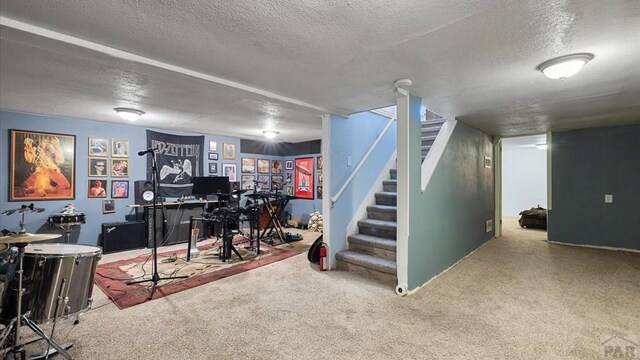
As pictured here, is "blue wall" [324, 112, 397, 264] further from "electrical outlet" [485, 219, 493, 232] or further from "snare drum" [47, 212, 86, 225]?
"snare drum" [47, 212, 86, 225]

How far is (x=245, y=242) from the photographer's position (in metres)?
5.11

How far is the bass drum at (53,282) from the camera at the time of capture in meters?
1.83

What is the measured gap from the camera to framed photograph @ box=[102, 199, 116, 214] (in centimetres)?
460

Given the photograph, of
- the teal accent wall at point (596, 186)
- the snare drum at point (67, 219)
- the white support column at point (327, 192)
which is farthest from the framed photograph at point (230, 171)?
the teal accent wall at point (596, 186)

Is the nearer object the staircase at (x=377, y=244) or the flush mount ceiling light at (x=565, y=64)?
the flush mount ceiling light at (x=565, y=64)

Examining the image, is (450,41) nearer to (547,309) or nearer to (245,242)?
(547,309)

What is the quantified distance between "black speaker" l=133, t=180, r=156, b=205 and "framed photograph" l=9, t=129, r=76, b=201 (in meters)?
0.83

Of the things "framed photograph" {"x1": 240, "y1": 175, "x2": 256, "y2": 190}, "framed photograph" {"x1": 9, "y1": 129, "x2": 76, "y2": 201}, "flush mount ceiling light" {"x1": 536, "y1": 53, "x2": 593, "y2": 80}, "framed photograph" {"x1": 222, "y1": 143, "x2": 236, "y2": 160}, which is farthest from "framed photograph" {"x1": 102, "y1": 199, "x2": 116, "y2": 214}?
"flush mount ceiling light" {"x1": 536, "y1": 53, "x2": 593, "y2": 80}

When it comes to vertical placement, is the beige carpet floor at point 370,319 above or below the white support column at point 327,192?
below

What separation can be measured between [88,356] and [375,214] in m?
3.42

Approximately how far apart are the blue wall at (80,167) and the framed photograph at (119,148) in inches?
2.7

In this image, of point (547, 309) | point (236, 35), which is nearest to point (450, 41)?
point (236, 35)

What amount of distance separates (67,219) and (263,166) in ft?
12.6

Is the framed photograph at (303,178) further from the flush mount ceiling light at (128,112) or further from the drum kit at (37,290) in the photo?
the drum kit at (37,290)
